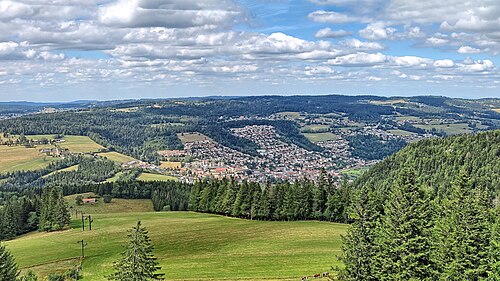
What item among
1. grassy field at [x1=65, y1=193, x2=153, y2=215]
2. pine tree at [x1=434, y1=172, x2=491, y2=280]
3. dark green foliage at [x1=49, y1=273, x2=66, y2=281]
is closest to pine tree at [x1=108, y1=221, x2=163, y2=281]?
pine tree at [x1=434, y1=172, x2=491, y2=280]

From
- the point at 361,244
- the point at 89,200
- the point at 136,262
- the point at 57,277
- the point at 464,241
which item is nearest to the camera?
the point at 464,241

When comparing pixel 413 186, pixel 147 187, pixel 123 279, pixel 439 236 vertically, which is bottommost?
pixel 147 187

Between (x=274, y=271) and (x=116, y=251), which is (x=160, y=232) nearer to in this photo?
(x=116, y=251)

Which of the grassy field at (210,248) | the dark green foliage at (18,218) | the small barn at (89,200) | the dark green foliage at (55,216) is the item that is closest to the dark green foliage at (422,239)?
the grassy field at (210,248)

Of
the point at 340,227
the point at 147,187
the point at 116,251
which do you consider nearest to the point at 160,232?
the point at 116,251

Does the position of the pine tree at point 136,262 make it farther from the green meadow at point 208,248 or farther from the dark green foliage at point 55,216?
the dark green foliage at point 55,216

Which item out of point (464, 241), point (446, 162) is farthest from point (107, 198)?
point (464, 241)

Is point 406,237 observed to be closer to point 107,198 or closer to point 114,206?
point 114,206
